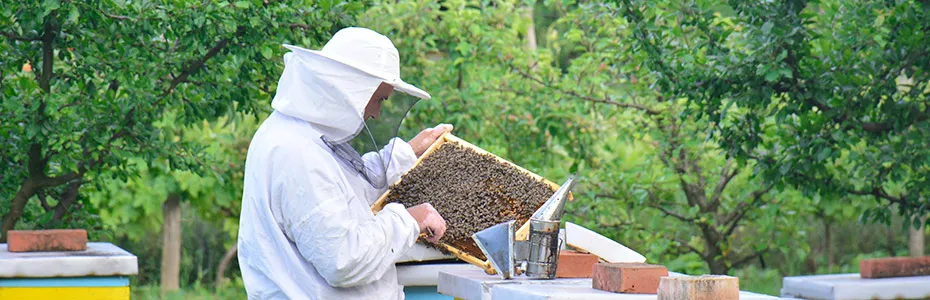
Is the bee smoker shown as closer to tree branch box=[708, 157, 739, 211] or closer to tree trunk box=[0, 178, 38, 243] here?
tree trunk box=[0, 178, 38, 243]

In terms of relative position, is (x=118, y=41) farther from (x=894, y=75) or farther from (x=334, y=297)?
(x=894, y=75)

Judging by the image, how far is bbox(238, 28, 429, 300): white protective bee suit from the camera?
2.57 metres

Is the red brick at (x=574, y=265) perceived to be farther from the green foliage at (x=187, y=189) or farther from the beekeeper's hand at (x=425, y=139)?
the green foliage at (x=187, y=189)

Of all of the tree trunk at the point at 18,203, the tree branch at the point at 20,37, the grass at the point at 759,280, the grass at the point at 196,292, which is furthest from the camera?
the grass at the point at 759,280

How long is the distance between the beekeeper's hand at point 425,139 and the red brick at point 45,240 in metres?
1.66

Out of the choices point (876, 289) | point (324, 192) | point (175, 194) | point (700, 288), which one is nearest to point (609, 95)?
point (876, 289)

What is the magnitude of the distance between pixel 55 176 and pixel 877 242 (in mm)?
9174

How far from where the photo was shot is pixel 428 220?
110 inches

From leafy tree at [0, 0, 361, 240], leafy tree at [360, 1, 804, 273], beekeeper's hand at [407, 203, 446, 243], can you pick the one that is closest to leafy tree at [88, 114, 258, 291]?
leafy tree at [360, 1, 804, 273]

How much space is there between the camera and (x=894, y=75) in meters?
4.24

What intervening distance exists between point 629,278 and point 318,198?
75 centimetres

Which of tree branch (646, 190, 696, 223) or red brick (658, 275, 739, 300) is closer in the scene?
red brick (658, 275, 739, 300)

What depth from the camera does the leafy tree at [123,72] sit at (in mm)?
4309

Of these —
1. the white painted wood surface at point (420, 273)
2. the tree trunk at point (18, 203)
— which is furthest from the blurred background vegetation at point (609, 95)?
the white painted wood surface at point (420, 273)
